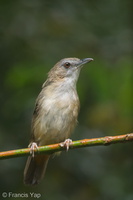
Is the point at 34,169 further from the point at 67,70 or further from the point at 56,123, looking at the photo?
the point at 67,70

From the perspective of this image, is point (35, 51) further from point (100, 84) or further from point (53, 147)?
point (53, 147)

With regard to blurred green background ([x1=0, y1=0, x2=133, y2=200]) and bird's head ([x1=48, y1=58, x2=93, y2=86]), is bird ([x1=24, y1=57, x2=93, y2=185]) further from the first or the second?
blurred green background ([x1=0, y1=0, x2=133, y2=200])

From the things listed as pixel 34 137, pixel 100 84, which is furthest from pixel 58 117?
pixel 100 84

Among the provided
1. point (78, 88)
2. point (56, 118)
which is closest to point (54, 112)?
point (56, 118)

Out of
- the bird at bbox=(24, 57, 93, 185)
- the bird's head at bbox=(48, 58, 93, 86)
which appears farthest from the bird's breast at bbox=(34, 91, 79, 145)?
the bird's head at bbox=(48, 58, 93, 86)

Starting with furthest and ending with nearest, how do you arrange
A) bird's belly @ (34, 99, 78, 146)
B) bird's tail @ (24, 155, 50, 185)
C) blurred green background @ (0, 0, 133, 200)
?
blurred green background @ (0, 0, 133, 200), bird's tail @ (24, 155, 50, 185), bird's belly @ (34, 99, 78, 146)

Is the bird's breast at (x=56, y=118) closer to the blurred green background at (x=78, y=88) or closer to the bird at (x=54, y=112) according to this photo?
the bird at (x=54, y=112)
